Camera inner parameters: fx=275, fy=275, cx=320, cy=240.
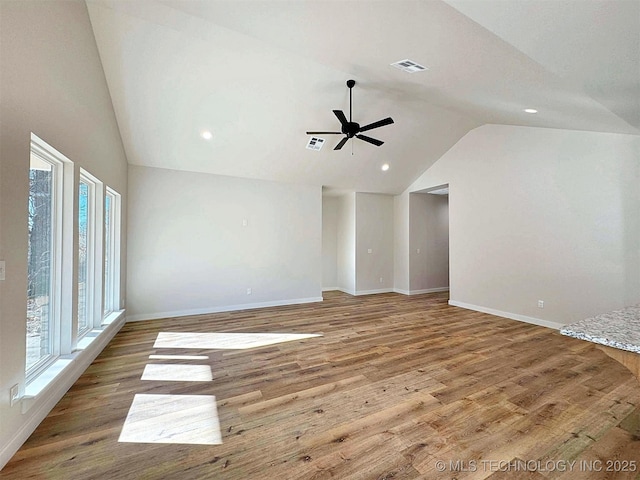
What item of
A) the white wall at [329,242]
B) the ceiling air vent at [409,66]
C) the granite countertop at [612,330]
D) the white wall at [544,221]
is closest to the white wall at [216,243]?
the white wall at [329,242]

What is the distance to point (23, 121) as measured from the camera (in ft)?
5.59

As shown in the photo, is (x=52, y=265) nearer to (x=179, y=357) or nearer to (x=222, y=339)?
(x=179, y=357)

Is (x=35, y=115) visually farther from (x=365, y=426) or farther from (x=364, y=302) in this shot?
(x=364, y=302)

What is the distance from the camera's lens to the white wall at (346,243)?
7.03 metres

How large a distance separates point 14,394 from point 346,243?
248 inches

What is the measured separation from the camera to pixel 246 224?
5.53 m

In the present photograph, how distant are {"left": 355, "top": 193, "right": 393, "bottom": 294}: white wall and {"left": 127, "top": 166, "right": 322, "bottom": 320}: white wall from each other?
1265 millimetres

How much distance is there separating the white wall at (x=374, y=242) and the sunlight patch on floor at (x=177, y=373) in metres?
4.65

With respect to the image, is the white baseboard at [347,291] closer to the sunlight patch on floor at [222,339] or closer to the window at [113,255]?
the sunlight patch on floor at [222,339]

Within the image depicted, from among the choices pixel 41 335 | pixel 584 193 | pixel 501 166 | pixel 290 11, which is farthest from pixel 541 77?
pixel 41 335

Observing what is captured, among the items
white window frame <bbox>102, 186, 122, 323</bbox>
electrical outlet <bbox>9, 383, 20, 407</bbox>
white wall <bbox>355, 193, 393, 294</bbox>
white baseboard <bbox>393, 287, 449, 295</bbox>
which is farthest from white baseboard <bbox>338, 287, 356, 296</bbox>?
electrical outlet <bbox>9, 383, 20, 407</bbox>

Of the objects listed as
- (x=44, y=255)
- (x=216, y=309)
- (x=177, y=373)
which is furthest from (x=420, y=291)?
(x=44, y=255)

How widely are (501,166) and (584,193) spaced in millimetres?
1295

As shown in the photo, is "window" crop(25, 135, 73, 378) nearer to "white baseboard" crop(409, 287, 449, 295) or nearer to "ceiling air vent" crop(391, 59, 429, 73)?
"ceiling air vent" crop(391, 59, 429, 73)
